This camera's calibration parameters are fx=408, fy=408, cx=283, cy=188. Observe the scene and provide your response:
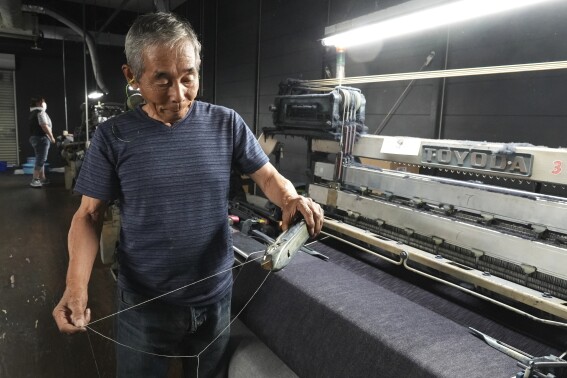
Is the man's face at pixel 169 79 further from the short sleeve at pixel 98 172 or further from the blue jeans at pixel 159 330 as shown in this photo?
the blue jeans at pixel 159 330

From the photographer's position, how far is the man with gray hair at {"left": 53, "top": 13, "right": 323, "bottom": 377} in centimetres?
105

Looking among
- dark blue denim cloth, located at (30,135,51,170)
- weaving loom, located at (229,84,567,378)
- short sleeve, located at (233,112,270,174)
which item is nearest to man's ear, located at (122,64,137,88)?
short sleeve, located at (233,112,270,174)

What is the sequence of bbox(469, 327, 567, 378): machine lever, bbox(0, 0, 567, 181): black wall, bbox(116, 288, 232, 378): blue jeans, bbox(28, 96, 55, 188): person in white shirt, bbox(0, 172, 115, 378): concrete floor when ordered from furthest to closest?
bbox(28, 96, 55, 188): person in white shirt, bbox(0, 0, 567, 181): black wall, bbox(0, 172, 115, 378): concrete floor, bbox(116, 288, 232, 378): blue jeans, bbox(469, 327, 567, 378): machine lever

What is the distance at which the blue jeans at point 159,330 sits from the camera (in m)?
1.19

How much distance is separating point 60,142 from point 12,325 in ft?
17.4

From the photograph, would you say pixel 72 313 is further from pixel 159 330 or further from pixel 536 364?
pixel 536 364

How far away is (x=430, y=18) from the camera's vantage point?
5.41 ft

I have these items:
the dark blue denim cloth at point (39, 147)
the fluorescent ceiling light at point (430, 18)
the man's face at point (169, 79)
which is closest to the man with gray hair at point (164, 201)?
the man's face at point (169, 79)

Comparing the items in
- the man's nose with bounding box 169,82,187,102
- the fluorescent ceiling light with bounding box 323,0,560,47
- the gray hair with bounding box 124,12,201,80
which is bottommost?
the man's nose with bounding box 169,82,187,102

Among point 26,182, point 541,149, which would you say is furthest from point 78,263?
point 26,182

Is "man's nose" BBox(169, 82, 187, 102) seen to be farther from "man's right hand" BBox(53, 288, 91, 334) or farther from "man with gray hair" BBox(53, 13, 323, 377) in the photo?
"man's right hand" BBox(53, 288, 91, 334)

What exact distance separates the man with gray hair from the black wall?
1873mm

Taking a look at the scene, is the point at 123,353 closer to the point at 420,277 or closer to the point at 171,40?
the point at 171,40

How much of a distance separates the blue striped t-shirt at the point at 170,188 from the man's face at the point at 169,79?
0.22ft
